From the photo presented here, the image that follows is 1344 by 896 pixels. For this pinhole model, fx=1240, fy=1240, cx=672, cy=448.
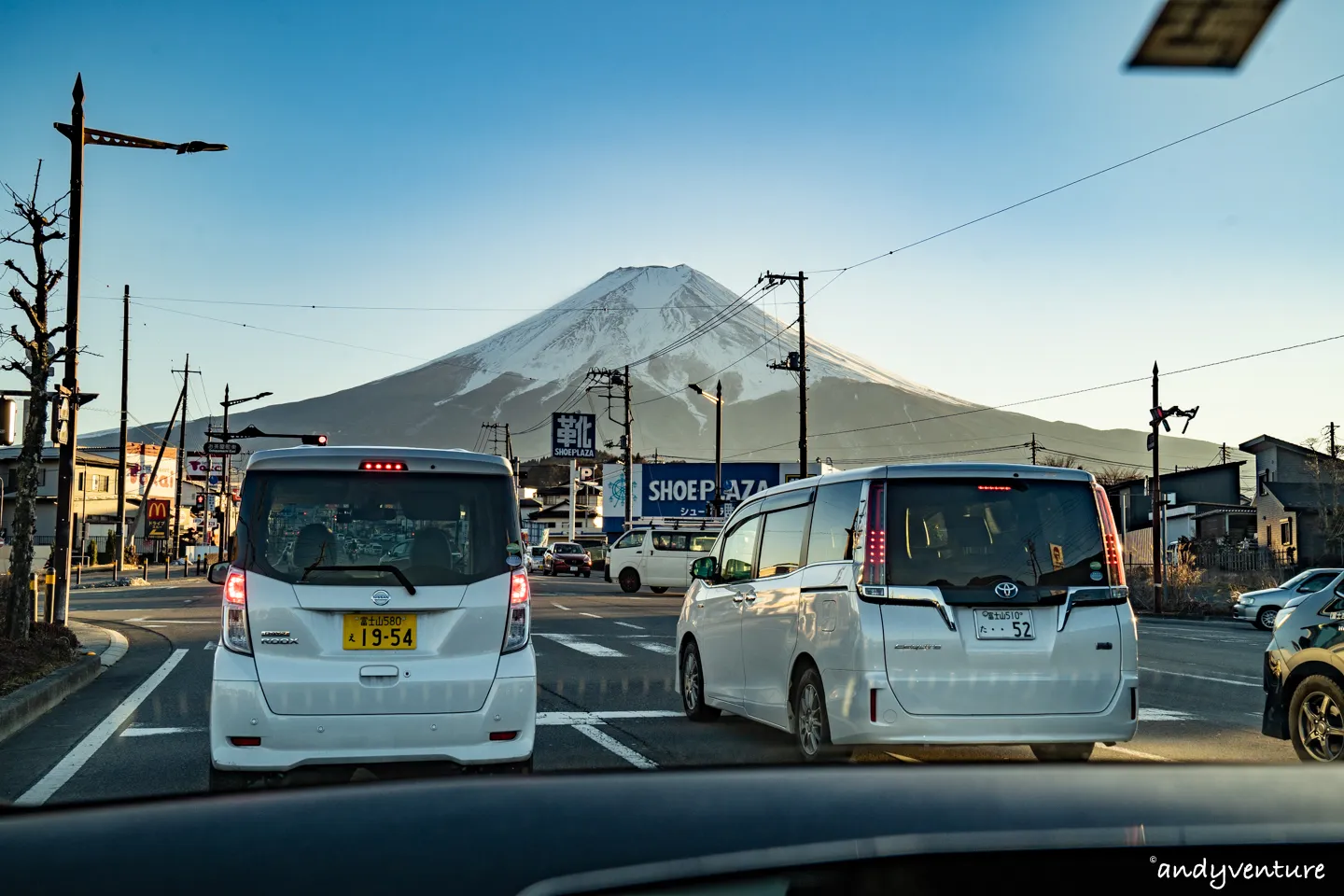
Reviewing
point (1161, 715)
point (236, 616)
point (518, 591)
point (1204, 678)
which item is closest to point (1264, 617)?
point (1204, 678)

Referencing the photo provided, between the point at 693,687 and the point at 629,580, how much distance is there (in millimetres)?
27942

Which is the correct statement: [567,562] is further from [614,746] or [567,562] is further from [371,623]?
[371,623]

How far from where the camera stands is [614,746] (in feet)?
30.7

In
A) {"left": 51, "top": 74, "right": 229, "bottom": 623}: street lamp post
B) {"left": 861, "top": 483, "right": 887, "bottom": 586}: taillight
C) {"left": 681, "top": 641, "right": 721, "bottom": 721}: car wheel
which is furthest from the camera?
{"left": 51, "top": 74, "right": 229, "bottom": 623}: street lamp post

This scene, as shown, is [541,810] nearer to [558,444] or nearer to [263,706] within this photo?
[263,706]

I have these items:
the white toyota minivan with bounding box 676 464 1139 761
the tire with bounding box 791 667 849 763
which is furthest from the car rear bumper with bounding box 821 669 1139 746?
the tire with bounding box 791 667 849 763

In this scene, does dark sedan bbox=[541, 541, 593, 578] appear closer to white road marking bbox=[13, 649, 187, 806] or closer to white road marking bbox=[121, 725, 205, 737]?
white road marking bbox=[13, 649, 187, 806]

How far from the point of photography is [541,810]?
4.63ft

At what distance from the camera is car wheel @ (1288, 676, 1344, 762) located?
808 cm

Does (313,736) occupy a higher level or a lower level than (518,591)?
lower

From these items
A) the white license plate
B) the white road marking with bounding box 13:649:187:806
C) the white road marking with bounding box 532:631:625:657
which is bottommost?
the white road marking with bounding box 13:649:187:806

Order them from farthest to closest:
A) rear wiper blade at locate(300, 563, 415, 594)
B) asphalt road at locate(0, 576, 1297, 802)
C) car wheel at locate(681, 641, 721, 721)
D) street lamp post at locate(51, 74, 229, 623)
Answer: street lamp post at locate(51, 74, 229, 623) → car wheel at locate(681, 641, 721, 721) → asphalt road at locate(0, 576, 1297, 802) → rear wiper blade at locate(300, 563, 415, 594)

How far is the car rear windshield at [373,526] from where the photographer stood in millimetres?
6910

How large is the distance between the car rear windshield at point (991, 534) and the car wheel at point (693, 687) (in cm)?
342
